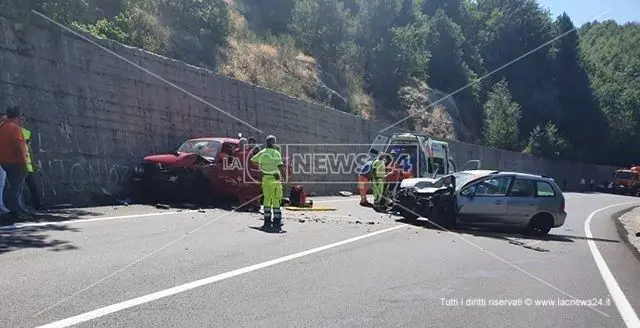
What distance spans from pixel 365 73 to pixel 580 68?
35775mm

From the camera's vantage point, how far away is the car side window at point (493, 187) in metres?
13.7

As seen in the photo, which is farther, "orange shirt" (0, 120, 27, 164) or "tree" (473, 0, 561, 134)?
"tree" (473, 0, 561, 134)

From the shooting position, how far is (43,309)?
5289mm

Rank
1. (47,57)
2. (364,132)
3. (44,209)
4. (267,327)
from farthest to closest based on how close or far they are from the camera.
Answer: (364,132), (47,57), (44,209), (267,327)

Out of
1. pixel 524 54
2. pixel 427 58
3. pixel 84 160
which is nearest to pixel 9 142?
pixel 84 160

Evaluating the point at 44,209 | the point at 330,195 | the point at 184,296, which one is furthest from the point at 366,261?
the point at 330,195

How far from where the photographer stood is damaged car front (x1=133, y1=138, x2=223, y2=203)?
14.7 metres

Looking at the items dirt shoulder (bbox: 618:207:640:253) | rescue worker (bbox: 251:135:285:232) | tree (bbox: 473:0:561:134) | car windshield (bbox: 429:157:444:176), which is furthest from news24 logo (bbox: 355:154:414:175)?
tree (bbox: 473:0:561:134)

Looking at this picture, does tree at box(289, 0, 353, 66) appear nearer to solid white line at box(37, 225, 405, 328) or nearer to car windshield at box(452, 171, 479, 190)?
car windshield at box(452, 171, 479, 190)

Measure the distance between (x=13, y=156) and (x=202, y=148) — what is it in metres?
5.58

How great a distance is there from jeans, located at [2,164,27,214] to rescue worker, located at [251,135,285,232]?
13.8 ft

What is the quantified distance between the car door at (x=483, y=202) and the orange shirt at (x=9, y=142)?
8.96 meters

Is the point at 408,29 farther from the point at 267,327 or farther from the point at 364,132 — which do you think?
the point at 267,327

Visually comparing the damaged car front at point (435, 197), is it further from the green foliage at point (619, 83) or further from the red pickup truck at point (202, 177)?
the green foliage at point (619, 83)
